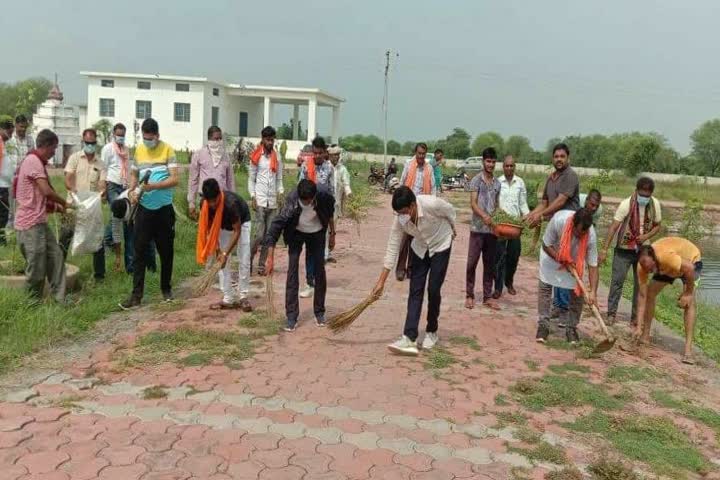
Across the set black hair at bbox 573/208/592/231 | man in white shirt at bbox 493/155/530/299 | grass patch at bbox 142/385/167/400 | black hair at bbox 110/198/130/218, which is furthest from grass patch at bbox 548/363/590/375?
black hair at bbox 110/198/130/218

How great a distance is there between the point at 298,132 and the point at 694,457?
41905 mm

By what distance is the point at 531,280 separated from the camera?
933 centimetres

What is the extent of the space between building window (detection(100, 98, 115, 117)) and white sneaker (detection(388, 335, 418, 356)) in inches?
1561

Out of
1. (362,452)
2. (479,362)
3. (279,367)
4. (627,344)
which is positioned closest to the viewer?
(362,452)

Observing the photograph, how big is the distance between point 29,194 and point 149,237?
1.12 metres

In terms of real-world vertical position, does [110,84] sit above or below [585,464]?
above

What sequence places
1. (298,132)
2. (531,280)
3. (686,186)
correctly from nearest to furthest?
(531,280) → (686,186) → (298,132)

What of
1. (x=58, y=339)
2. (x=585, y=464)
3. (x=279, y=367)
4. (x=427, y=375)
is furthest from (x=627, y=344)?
(x=58, y=339)

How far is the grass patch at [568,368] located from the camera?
5.25 meters

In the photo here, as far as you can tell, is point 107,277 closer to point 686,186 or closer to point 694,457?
point 694,457

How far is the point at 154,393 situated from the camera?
13.9 feet

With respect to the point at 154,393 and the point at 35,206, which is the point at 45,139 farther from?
the point at 154,393

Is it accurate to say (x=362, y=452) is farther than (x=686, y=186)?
No

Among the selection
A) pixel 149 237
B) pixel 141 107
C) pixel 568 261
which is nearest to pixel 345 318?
pixel 568 261
